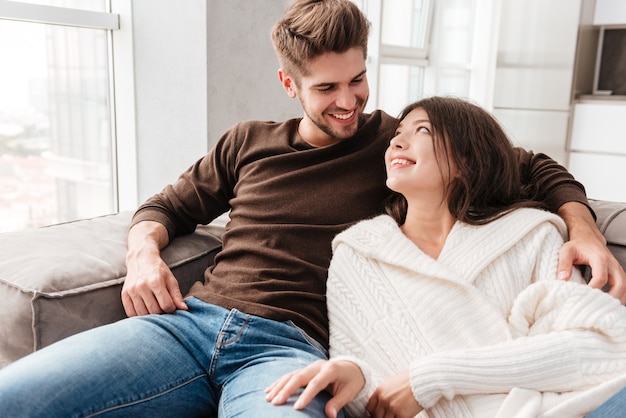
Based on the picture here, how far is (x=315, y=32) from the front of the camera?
143cm

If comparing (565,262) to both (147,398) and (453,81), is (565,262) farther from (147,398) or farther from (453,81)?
(453,81)

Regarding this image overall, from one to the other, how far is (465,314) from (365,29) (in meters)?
0.69

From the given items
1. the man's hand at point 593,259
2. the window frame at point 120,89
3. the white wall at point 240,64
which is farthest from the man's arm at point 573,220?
the window frame at point 120,89

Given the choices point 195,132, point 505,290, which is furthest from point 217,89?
point 505,290

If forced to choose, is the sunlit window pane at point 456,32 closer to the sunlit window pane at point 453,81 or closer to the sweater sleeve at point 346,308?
the sunlit window pane at point 453,81

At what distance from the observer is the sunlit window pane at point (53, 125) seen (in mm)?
2027

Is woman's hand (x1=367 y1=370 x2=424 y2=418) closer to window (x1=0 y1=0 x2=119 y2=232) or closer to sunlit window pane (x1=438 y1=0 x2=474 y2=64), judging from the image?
window (x1=0 y1=0 x2=119 y2=232)

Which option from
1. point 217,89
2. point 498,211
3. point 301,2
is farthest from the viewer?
point 217,89

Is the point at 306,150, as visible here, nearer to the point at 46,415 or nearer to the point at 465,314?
the point at 465,314

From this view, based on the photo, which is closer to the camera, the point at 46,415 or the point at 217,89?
the point at 46,415

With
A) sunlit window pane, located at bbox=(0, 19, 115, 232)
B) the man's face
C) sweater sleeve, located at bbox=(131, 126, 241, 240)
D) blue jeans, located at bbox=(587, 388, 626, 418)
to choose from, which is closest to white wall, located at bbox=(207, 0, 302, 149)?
sunlit window pane, located at bbox=(0, 19, 115, 232)

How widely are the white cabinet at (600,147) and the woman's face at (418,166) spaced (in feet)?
10.4

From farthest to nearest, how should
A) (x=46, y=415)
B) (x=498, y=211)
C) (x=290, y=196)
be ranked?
(x=290, y=196), (x=498, y=211), (x=46, y=415)

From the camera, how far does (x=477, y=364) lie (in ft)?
3.49
